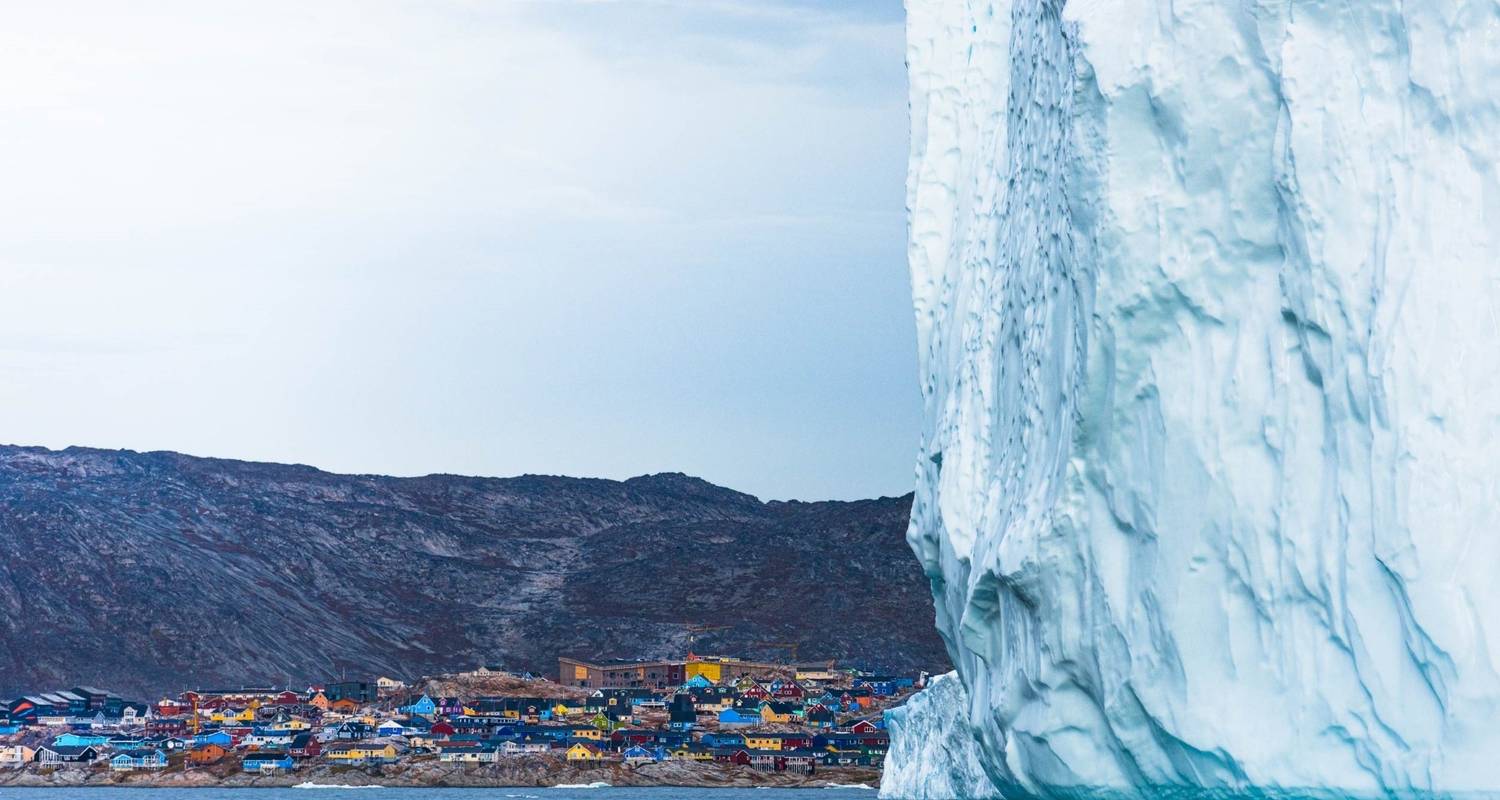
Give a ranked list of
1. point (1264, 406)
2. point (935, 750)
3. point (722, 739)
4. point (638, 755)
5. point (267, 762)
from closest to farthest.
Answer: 1. point (1264, 406)
2. point (935, 750)
3. point (638, 755)
4. point (267, 762)
5. point (722, 739)

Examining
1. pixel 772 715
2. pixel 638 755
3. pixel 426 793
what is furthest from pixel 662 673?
pixel 426 793

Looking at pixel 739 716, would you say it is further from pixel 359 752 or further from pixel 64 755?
pixel 64 755

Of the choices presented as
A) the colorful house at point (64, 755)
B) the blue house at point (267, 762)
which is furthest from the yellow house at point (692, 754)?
the colorful house at point (64, 755)

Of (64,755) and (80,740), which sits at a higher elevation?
(80,740)

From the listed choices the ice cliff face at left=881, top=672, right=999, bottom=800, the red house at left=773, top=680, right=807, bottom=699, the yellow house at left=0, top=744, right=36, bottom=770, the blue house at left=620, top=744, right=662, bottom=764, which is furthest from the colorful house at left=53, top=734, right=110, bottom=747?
the ice cliff face at left=881, top=672, right=999, bottom=800

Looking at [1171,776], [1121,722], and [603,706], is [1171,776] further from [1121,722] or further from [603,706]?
[603,706]

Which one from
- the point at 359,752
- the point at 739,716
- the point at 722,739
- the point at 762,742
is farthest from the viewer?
the point at 739,716

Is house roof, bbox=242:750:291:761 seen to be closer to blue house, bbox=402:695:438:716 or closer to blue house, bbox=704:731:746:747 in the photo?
blue house, bbox=402:695:438:716

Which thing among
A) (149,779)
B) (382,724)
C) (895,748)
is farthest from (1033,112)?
(382,724)
